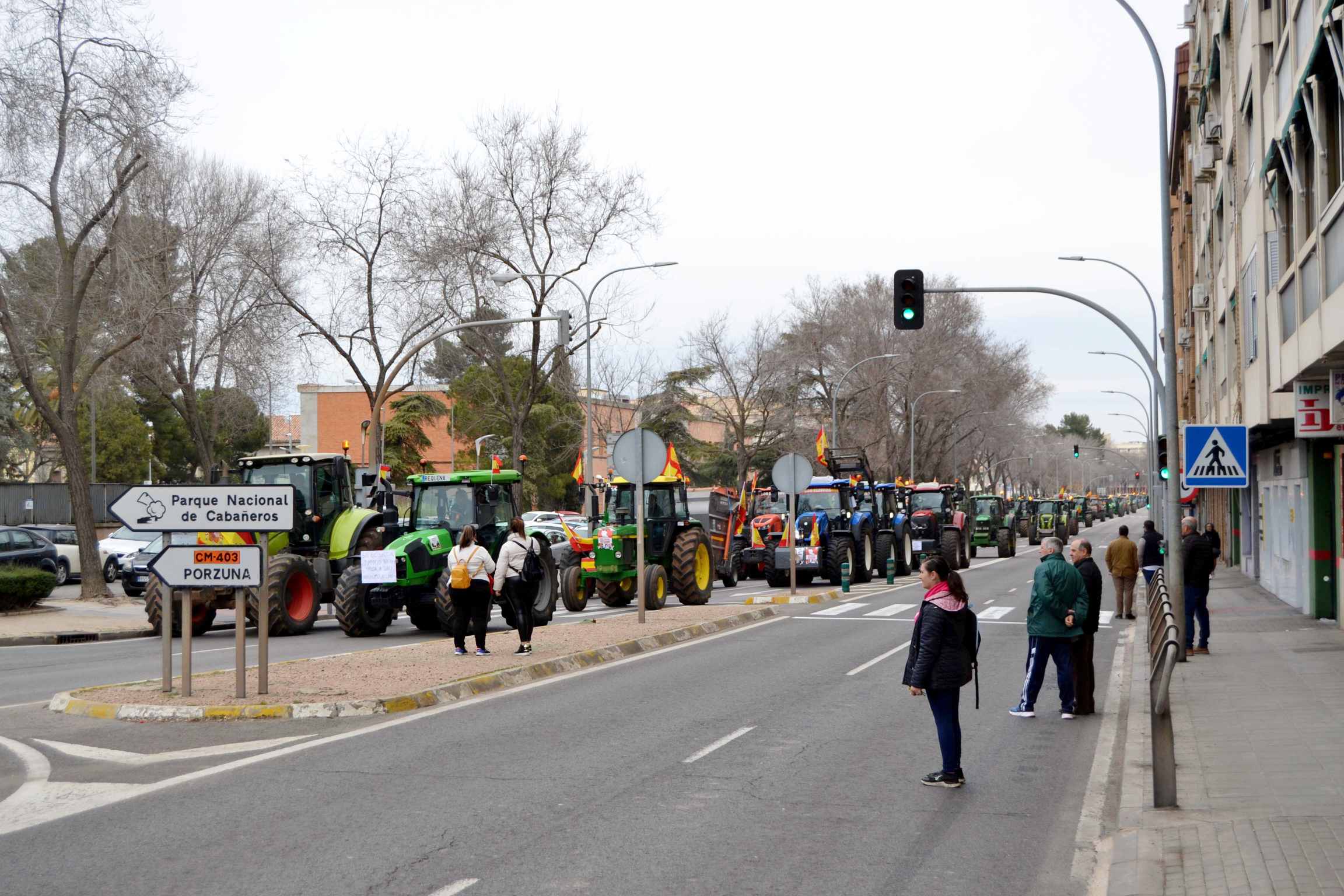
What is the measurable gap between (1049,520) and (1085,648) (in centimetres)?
5838

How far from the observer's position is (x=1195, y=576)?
16578mm

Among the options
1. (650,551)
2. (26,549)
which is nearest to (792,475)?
(650,551)

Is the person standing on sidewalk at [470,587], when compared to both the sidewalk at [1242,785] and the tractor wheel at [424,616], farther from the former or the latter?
the sidewalk at [1242,785]

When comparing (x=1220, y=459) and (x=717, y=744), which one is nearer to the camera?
(x=717, y=744)

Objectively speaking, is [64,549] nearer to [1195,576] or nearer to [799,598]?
[799,598]

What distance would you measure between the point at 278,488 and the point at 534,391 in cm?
3042

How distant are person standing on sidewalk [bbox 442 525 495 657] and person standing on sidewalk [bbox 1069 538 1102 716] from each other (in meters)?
6.66

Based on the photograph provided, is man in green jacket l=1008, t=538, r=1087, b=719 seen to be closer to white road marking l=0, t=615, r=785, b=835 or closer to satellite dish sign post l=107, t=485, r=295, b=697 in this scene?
white road marking l=0, t=615, r=785, b=835

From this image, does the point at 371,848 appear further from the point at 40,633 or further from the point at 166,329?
the point at 166,329

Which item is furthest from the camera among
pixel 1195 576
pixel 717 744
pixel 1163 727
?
pixel 1195 576

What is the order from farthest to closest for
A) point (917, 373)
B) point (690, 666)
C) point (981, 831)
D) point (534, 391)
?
point (917, 373) → point (534, 391) → point (690, 666) → point (981, 831)

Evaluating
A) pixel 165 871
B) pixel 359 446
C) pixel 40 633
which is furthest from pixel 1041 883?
pixel 359 446

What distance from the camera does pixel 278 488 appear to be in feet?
40.1

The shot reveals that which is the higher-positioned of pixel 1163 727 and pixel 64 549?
pixel 64 549
